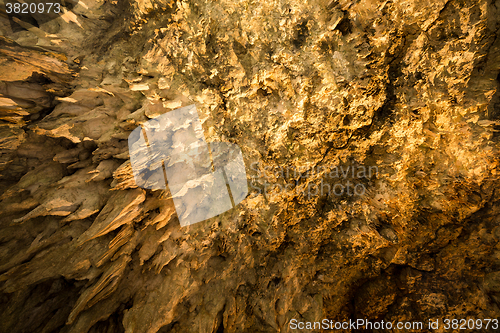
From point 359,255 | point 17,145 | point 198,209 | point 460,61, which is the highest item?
point 17,145

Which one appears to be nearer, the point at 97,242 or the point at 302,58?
the point at 97,242

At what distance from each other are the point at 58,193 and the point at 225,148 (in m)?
2.50

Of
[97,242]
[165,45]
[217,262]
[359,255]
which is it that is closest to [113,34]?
[165,45]

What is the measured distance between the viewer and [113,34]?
3162 millimetres

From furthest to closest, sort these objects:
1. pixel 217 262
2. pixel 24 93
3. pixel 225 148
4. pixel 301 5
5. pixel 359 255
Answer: pixel 359 255
pixel 217 262
pixel 225 148
pixel 301 5
pixel 24 93

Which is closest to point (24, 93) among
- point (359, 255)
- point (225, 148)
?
point (225, 148)

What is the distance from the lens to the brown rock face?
2727mm

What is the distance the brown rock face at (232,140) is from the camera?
273cm

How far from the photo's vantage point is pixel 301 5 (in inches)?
118

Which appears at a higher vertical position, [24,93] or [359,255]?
[24,93]

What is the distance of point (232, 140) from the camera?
11.6 feet

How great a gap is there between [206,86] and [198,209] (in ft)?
7.22

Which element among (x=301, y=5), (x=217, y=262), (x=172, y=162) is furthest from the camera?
(x=217, y=262)

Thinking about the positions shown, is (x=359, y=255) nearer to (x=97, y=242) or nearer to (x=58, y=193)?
(x=97, y=242)
